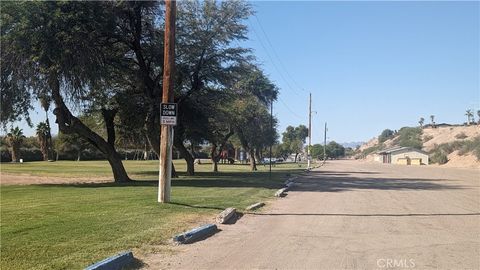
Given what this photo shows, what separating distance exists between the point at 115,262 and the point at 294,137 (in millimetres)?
171484

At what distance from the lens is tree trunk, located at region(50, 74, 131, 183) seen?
25.6m

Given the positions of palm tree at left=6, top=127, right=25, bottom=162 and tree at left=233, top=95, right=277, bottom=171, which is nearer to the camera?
tree at left=233, top=95, right=277, bottom=171

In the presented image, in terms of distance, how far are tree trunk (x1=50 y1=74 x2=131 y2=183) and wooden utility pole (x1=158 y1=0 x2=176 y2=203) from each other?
9251 millimetres

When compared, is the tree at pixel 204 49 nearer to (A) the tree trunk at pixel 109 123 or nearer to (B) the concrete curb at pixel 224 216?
(A) the tree trunk at pixel 109 123

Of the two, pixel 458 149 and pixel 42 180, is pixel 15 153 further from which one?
pixel 458 149

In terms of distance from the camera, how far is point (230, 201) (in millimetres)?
18953

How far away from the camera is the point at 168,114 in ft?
53.6

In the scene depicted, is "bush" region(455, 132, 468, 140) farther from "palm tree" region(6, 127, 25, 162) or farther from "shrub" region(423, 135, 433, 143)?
"palm tree" region(6, 127, 25, 162)

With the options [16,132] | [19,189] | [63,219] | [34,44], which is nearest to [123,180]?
[19,189]

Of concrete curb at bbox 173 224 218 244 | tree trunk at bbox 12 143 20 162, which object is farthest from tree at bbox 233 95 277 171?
tree trunk at bbox 12 143 20 162

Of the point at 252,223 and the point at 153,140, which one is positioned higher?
the point at 153,140

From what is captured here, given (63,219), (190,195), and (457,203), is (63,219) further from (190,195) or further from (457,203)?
(457,203)

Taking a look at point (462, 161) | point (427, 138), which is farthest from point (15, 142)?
point (427, 138)

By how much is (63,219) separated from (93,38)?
13721 mm
